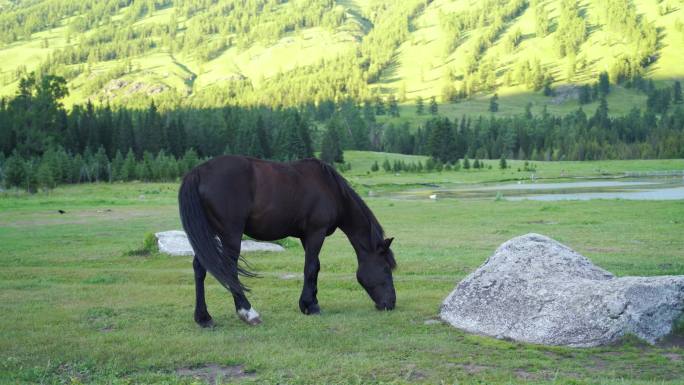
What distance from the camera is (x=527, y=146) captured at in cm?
17500

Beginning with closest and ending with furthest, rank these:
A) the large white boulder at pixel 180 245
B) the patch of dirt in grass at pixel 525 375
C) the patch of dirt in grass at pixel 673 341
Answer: the patch of dirt in grass at pixel 525 375 < the patch of dirt in grass at pixel 673 341 < the large white boulder at pixel 180 245

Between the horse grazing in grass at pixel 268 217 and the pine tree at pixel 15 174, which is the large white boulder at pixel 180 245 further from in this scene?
the pine tree at pixel 15 174

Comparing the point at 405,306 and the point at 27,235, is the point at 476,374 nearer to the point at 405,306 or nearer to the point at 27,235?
the point at 405,306

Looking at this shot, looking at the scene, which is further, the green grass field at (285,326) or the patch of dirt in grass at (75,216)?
the patch of dirt in grass at (75,216)

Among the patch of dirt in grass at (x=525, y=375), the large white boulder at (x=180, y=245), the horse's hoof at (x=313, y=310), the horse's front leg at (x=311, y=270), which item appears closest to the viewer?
the patch of dirt in grass at (x=525, y=375)

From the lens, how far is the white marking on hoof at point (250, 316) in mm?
10461

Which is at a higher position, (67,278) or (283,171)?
(283,171)

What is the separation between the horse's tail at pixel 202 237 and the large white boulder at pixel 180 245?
9.87m

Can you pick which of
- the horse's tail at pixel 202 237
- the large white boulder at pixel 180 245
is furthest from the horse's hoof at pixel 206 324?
the large white boulder at pixel 180 245

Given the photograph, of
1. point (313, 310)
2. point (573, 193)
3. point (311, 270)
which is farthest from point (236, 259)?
point (573, 193)

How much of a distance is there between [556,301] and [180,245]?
45.1 ft

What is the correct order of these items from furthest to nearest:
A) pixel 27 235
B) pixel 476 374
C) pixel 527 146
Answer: pixel 527 146 < pixel 27 235 < pixel 476 374

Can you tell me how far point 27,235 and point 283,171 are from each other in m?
21.4

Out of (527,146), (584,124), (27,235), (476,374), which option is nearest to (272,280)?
(476,374)
